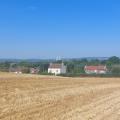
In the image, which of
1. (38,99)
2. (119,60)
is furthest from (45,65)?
(38,99)

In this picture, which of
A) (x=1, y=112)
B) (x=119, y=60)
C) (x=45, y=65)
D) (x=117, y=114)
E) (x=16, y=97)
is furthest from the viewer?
(x=119, y=60)

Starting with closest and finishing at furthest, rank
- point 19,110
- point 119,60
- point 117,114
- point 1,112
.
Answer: point 1,112
point 19,110
point 117,114
point 119,60

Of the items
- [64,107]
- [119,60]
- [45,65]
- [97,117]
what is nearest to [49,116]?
[97,117]

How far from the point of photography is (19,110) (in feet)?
58.5

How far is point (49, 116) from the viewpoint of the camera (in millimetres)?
17234

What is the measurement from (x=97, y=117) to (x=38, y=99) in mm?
5384

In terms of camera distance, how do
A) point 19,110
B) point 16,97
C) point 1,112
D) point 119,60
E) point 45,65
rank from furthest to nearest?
point 119,60, point 45,65, point 16,97, point 19,110, point 1,112

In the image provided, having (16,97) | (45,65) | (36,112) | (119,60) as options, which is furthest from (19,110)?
(119,60)

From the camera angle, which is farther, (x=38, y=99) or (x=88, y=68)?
(x=88, y=68)

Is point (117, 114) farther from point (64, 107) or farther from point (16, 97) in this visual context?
point (16, 97)

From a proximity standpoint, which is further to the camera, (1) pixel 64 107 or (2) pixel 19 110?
(1) pixel 64 107

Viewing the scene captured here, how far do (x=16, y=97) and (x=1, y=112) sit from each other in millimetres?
5657

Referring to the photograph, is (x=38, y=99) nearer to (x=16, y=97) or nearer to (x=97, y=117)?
(x=16, y=97)

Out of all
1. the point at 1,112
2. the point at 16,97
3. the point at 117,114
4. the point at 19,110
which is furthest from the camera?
the point at 16,97
